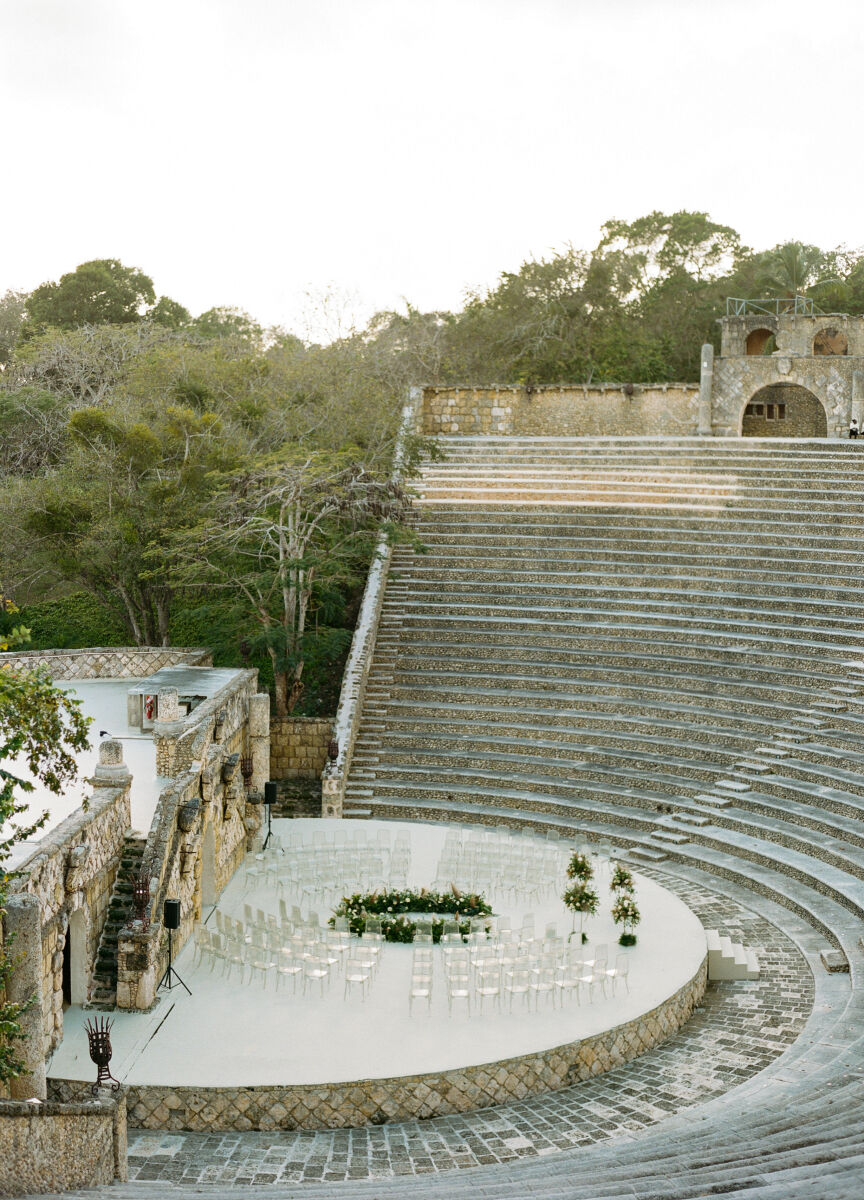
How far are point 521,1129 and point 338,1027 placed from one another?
2.08 m

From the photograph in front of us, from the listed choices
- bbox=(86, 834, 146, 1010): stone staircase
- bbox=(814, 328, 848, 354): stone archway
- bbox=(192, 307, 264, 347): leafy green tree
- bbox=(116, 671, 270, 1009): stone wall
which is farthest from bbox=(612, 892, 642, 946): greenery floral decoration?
bbox=(192, 307, 264, 347): leafy green tree

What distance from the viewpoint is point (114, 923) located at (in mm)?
12938

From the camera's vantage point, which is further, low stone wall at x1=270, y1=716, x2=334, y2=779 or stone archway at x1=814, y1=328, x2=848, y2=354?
stone archway at x1=814, y1=328, x2=848, y2=354

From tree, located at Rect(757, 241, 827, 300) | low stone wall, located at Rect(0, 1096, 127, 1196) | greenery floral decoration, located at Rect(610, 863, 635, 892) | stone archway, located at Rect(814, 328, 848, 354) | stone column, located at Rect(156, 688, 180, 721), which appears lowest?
greenery floral decoration, located at Rect(610, 863, 635, 892)

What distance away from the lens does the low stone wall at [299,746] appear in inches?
842

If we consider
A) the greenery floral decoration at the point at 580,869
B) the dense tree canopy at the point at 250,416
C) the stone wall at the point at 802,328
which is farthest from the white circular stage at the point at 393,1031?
the stone wall at the point at 802,328

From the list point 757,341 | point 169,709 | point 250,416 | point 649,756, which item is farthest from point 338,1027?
point 757,341

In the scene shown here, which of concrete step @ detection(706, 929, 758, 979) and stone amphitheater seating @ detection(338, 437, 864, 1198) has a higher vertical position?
stone amphitheater seating @ detection(338, 437, 864, 1198)

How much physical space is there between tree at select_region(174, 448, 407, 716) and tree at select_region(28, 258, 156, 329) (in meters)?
21.0

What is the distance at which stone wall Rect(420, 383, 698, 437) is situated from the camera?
31.9 meters

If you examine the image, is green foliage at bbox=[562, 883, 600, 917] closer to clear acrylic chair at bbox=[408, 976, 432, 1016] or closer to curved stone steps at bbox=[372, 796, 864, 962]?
clear acrylic chair at bbox=[408, 976, 432, 1016]

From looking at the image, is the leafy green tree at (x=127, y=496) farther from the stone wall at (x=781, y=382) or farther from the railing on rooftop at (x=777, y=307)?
the railing on rooftop at (x=777, y=307)

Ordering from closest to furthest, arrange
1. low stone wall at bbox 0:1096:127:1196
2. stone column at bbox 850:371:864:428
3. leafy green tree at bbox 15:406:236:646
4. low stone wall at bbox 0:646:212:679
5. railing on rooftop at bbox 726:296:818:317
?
low stone wall at bbox 0:1096:127:1196
low stone wall at bbox 0:646:212:679
leafy green tree at bbox 15:406:236:646
stone column at bbox 850:371:864:428
railing on rooftop at bbox 726:296:818:317

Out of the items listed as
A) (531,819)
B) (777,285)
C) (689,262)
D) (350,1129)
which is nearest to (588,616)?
(531,819)
